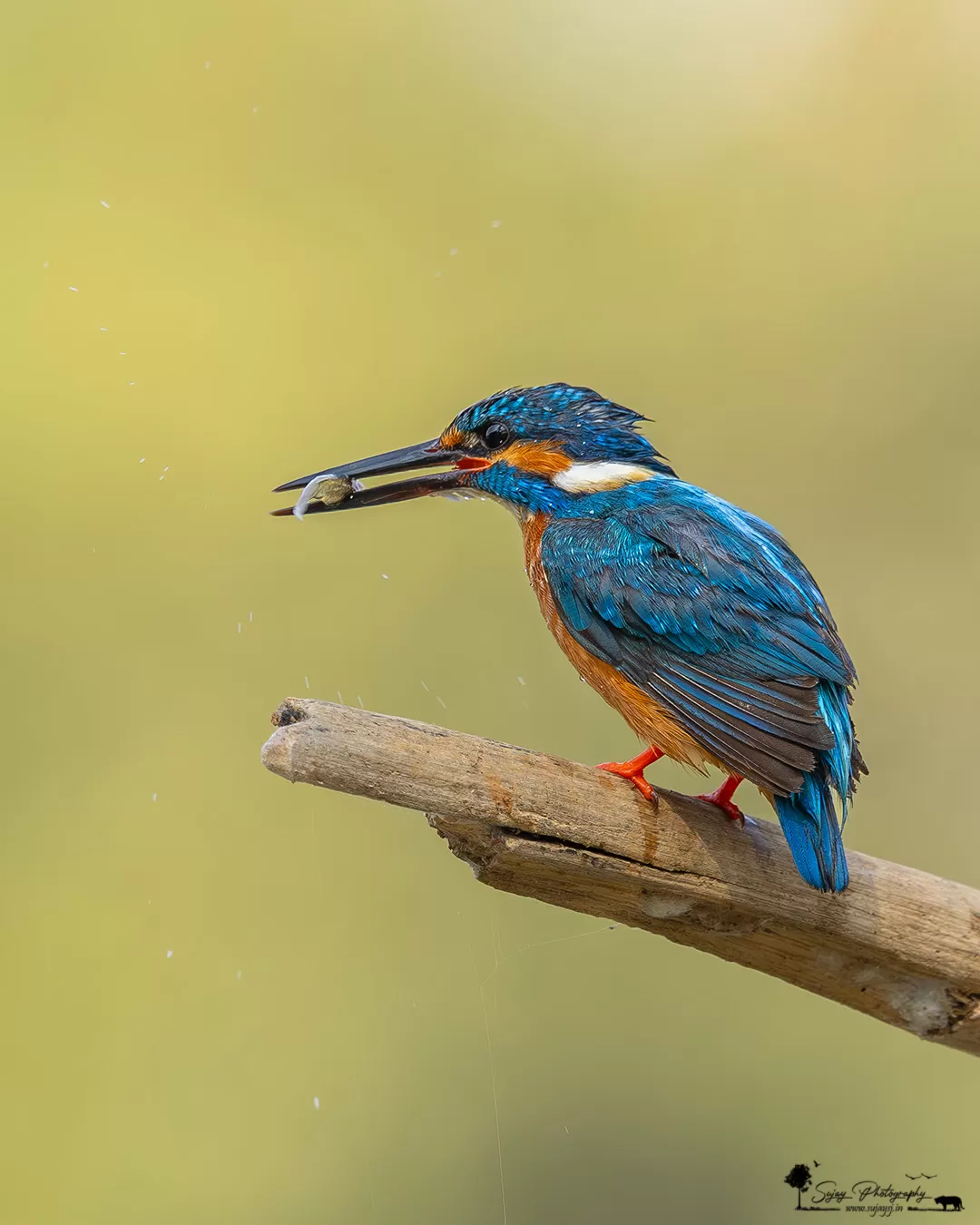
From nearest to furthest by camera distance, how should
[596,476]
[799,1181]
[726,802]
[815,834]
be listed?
[815,834]
[726,802]
[596,476]
[799,1181]

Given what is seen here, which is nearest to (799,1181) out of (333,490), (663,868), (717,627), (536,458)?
(663,868)

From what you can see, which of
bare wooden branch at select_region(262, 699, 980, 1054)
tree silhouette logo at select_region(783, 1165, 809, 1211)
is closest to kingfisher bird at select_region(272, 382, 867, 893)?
bare wooden branch at select_region(262, 699, 980, 1054)

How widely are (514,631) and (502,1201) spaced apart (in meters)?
1.93

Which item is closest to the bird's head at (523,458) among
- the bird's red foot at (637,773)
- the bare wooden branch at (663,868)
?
the bird's red foot at (637,773)

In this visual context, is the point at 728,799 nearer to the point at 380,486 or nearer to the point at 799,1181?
the point at 380,486

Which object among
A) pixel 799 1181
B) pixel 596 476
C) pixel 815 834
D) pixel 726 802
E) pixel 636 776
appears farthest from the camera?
pixel 799 1181

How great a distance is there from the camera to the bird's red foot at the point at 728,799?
8.11ft

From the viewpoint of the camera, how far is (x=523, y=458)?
2.78m

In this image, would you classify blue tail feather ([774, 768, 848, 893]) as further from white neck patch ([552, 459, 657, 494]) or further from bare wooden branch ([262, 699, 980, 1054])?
white neck patch ([552, 459, 657, 494])

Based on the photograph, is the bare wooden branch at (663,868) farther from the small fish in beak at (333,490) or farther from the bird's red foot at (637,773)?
the small fish in beak at (333,490)

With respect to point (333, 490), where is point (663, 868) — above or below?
below

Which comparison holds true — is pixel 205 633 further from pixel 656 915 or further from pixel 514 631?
pixel 656 915

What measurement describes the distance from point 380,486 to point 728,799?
38.6 inches

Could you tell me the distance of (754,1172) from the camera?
4379mm
